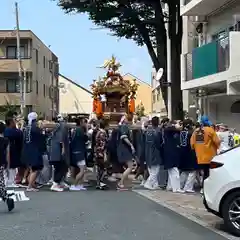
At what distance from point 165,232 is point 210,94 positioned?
15.8 metres

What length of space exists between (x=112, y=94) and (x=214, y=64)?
8428 millimetres

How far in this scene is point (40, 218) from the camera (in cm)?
998

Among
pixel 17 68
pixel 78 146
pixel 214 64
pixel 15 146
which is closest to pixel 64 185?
pixel 78 146

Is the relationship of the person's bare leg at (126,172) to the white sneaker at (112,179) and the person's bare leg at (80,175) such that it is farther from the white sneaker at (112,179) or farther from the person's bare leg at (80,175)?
the white sneaker at (112,179)

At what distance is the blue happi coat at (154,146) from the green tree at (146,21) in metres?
11.4

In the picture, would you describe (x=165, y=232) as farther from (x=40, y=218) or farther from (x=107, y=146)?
(x=107, y=146)

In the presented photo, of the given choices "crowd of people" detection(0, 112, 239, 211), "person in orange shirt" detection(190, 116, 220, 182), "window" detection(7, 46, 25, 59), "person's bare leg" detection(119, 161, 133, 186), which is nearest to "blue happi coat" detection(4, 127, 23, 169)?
"crowd of people" detection(0, 112, 239, 211)

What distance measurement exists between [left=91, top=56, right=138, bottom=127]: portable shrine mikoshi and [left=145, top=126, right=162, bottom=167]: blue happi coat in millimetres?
12979

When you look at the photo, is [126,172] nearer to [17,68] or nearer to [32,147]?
[32,147]

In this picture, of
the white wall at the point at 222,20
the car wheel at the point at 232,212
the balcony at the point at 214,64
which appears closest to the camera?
the car wheel at the point at 232,212

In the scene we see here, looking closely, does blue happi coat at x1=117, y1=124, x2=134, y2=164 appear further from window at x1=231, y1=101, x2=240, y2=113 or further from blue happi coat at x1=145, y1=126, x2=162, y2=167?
window at x1=231, y1=101, x2=240, y2=113

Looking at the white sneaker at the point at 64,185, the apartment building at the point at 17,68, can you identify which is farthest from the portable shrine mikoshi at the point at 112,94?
the apartment building at the point at 17,68

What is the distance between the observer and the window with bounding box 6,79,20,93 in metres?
52.2

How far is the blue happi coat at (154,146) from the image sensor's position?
14484mm
